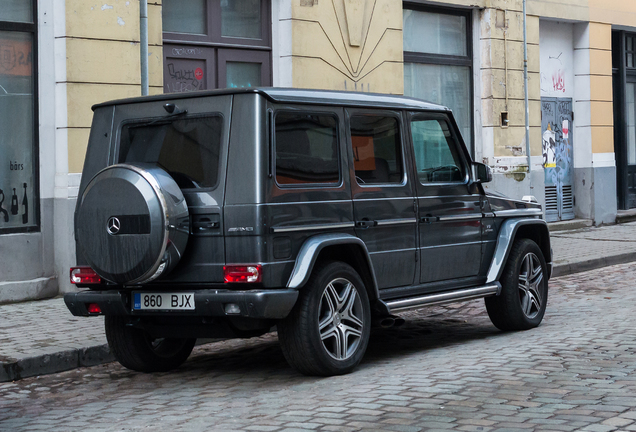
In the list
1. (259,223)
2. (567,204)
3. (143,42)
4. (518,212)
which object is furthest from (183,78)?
(567,204)

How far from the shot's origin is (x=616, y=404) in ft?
17.5

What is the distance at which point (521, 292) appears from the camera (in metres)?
8.23

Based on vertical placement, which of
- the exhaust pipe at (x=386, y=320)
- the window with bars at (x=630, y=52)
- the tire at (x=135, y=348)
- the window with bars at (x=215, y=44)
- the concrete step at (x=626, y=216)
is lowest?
the tire at (x=135, y=348)

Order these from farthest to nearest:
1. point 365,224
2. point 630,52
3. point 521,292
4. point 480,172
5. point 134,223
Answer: point 630,52
point 521,292
point 480,172
point 365,224
point 134,223

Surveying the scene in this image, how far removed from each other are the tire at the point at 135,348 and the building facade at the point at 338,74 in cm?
368

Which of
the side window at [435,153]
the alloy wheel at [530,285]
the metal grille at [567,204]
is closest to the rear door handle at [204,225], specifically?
the side window at [435,153]

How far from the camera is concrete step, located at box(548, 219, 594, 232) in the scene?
17844mm

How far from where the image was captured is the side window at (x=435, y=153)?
24.6 feet

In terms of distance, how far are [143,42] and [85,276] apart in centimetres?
497

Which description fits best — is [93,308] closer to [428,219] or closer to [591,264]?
[428,219]

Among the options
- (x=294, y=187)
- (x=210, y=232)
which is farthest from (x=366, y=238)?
(x=210, y=232)

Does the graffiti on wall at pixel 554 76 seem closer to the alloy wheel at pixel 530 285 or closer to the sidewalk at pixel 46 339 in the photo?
the sidewalk at pixel 46 339

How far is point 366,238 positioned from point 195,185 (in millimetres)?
1293

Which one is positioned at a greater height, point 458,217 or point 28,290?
point 458,217
